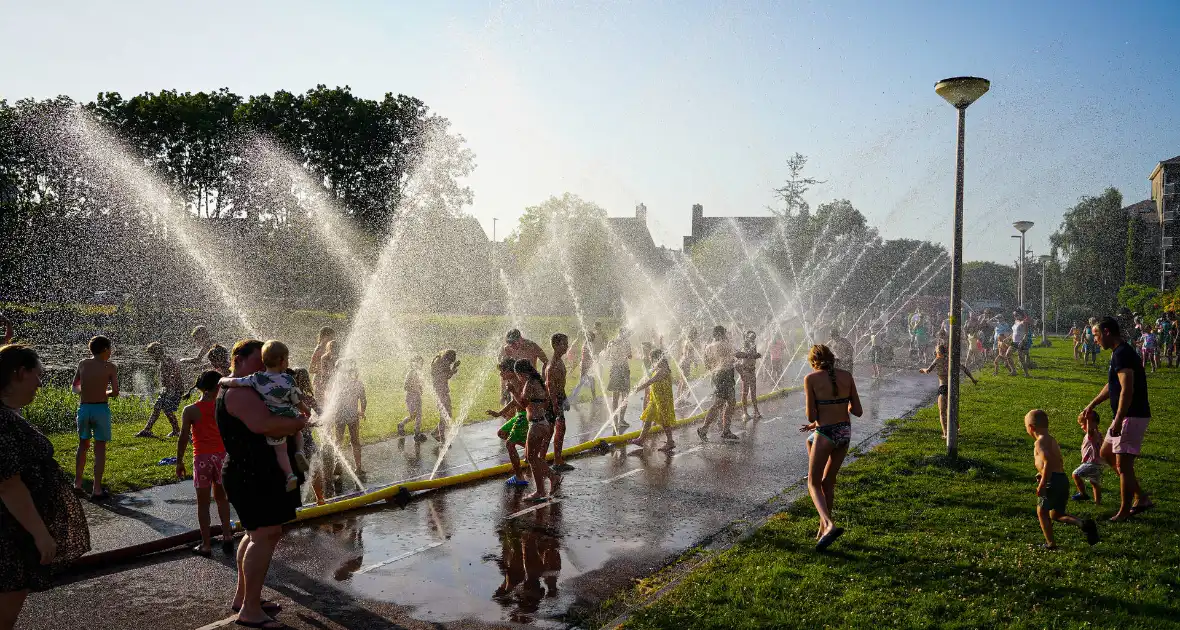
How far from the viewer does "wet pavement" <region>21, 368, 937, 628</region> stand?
5.66 meters

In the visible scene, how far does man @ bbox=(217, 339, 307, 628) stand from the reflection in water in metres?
1.69

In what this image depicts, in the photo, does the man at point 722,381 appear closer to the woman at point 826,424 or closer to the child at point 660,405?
the child at point 660,405

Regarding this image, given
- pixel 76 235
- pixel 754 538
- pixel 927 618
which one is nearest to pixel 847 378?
pixel 754 538

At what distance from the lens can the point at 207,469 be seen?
271 inches

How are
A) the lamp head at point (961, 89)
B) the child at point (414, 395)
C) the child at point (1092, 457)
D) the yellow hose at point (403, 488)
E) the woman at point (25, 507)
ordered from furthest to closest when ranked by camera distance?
the child at point (414, 395)
the lamp head at point (961, 89)
the yellow hose at point (403, 488)
the child at point (1092, 457)
the woman at point (25, 507)

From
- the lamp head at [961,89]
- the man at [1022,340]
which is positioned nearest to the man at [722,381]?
the lamp head at [961,89]

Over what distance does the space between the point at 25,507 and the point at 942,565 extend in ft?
20.5

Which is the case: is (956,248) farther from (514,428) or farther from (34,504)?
(34,504)

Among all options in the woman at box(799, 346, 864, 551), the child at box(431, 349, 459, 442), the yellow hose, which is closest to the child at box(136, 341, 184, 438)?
the child at box(431, 349, 459, 442)

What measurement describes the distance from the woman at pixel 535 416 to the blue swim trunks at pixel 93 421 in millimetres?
4540

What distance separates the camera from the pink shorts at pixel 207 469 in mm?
6863

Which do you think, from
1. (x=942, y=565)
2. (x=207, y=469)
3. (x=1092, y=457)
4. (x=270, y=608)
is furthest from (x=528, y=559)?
(x=1092, y=457)

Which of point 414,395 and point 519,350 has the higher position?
point 519,350

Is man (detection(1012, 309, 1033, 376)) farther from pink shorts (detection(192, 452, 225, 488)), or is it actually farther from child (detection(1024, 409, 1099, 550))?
pink shorts (detection(192, 452, 225, 488))
